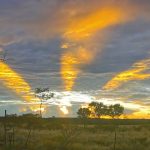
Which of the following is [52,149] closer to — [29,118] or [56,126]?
[29,118]

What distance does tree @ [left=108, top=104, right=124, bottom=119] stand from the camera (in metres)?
145

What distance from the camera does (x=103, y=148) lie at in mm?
33656

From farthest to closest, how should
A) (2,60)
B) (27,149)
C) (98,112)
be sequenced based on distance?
(98,112), (27,149), (2,60)

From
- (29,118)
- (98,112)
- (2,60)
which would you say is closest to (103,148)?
(29,118)

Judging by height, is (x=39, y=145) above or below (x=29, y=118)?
below

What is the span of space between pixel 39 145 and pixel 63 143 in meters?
2.20

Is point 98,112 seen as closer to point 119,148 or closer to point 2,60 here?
point 119,148

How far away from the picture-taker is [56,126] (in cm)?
6625

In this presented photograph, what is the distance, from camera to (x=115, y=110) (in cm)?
14650

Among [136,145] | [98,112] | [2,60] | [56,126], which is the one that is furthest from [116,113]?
[2,60]

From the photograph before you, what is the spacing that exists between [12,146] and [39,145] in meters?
2.44

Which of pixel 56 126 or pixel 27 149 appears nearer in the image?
pixel 27 149

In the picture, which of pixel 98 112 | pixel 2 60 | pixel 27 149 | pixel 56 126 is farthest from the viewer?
pixel 98 112

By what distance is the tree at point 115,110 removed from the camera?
145 meters
